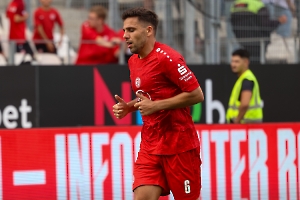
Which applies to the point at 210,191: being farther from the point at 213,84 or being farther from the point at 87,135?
the point at 213,84

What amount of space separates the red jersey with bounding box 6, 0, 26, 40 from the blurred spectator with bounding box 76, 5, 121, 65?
1.05 metres

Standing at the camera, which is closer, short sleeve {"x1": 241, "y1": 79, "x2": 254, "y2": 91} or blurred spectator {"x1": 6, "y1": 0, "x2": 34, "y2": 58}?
short sleeve {"x1": 241, "y1": 79, "x2": 254, "y2": 91}

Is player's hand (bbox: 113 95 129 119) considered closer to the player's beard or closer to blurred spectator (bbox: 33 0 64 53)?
the player's beard

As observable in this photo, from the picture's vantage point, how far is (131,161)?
24.6 ft

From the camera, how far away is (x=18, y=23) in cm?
1148

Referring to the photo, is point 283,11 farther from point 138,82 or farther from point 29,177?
point 138,82

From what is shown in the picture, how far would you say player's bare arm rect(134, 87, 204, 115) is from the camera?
5.25 m

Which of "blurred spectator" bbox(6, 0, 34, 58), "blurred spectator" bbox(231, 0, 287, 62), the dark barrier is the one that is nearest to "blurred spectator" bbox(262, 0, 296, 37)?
"blurred spectator" bbox(231, 0, 287, 62)

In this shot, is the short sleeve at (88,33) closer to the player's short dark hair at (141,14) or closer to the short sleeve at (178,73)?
the player's short dark hair at (141,14)

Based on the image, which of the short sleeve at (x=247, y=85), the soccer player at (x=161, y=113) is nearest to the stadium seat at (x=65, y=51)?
the short sleeve at (x=247, y=85)

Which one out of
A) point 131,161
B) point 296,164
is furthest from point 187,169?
point 296,164

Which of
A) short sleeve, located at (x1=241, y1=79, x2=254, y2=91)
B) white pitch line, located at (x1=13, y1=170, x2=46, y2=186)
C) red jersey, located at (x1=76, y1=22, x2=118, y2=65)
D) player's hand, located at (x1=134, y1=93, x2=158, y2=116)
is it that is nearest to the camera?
player's hand, located at (x1=134, y1=93, x2=158, y2=116)

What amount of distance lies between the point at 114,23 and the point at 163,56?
6.75 metres

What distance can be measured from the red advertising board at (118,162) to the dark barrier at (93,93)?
13.4 ft
